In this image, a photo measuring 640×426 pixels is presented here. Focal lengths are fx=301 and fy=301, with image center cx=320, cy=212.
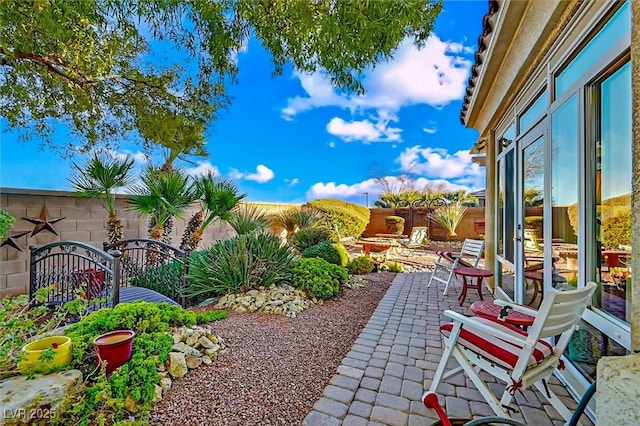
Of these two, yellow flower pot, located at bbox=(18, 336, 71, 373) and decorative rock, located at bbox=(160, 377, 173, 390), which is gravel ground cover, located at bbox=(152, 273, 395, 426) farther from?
yellow flower pot, located at bbox=(18, 336, 71, 373)

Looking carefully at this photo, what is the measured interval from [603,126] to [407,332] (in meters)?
2.50

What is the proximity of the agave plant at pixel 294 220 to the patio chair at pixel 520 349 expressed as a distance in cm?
708

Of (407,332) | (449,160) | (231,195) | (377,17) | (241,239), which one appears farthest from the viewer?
(449,160)

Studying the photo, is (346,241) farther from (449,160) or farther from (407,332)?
(449,160)

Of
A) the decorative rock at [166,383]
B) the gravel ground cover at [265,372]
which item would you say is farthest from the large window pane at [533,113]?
the decorative rock at [166,383]

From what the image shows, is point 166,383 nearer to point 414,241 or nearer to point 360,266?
point 360,266

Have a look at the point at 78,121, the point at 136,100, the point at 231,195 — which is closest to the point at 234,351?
the point at 231,195

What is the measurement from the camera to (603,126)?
204cm

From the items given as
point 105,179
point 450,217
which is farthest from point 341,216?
point 105,179

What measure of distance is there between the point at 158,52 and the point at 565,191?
18.6 ft

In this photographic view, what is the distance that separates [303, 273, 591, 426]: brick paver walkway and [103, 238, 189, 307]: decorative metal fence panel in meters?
2.89

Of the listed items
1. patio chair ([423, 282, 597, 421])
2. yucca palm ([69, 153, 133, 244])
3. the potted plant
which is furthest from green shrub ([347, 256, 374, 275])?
the potted plant

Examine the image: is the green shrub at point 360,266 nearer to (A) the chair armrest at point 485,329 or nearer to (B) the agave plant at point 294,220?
(B) the agave plant at point 294,220

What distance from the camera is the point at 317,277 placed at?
473cm
